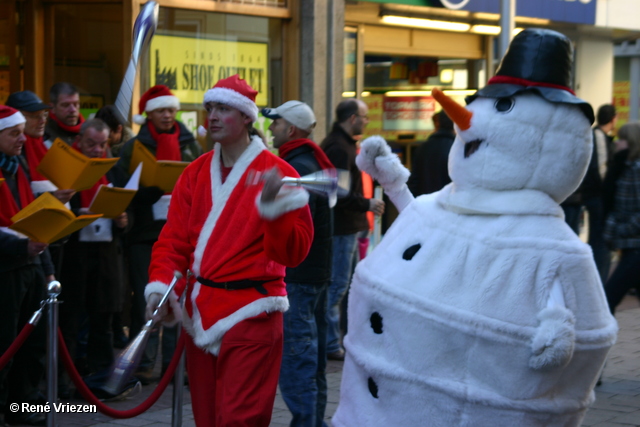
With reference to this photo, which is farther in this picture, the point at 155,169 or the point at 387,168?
the point at 155,169

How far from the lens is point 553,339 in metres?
3.42

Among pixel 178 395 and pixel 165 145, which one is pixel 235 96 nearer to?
pixel 178 395

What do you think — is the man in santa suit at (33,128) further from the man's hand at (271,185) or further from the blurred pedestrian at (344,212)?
the man's hand at (271,185)

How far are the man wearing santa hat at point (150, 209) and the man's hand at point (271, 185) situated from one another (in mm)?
3086

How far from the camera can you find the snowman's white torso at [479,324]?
3.58 m

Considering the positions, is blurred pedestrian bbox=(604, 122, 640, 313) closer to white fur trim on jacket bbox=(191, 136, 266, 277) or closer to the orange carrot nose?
the orange carrot nose

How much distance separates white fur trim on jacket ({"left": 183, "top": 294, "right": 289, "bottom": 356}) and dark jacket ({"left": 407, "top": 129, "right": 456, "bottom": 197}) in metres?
4.23

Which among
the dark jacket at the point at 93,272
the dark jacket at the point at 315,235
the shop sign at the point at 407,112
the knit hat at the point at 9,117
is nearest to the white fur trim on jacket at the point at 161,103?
the dark jacket at the point at 93,272

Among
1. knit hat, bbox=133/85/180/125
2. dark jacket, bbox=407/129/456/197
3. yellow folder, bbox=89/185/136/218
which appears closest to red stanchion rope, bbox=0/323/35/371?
yellow folder, bbox=89/185/136/218

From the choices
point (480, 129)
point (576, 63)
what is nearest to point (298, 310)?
point (480, 129)

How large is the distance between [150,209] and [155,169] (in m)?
0.35

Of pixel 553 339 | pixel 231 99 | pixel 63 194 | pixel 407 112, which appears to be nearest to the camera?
pixel 553 339

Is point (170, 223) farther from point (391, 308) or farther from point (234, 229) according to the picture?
point (391, 308)

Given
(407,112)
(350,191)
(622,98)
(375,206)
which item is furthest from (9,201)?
(622,98)
